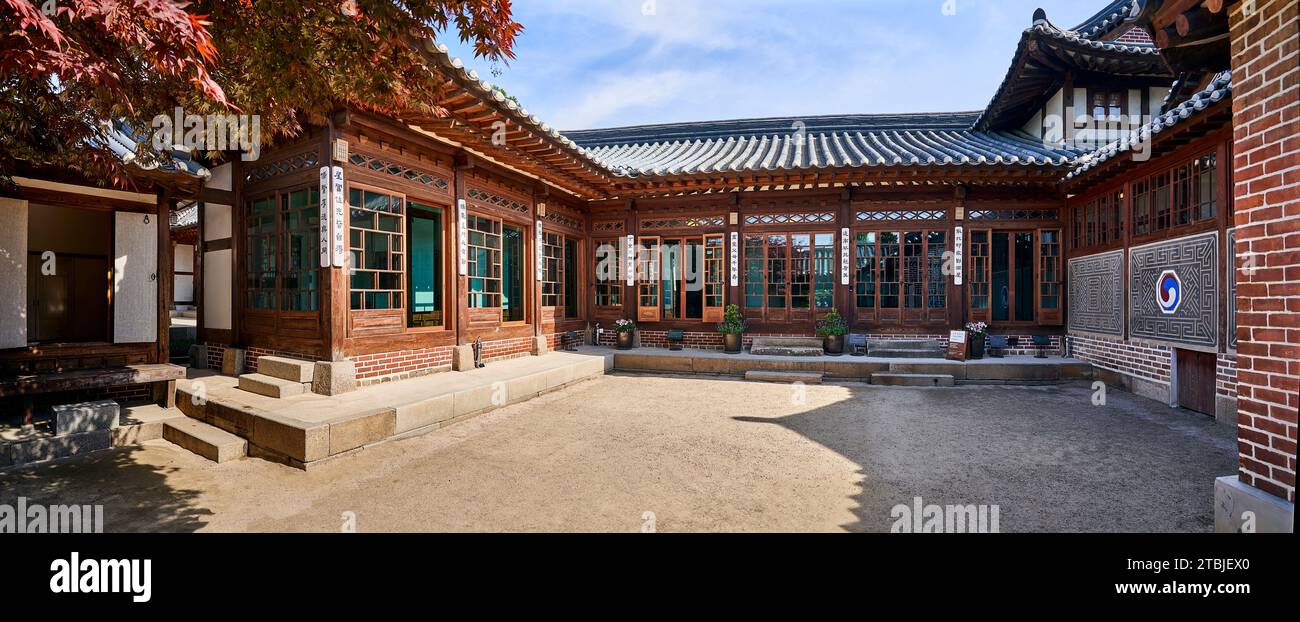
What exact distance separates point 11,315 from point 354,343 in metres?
3.55

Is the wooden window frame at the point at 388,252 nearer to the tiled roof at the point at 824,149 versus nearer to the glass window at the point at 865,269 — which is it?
the tiled roof at the point at 824,149

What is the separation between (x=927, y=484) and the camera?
13.5ft

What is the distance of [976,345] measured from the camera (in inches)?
365

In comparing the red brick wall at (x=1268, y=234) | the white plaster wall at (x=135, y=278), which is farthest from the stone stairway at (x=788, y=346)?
the white plaster wall at (x=135, y=278)

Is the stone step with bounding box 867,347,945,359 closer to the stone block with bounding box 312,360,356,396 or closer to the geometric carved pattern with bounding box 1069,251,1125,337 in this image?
the geometric carved pattern with bounding box 1069,251,1125,337

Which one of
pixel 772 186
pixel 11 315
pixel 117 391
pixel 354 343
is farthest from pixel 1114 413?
pixel 11 315

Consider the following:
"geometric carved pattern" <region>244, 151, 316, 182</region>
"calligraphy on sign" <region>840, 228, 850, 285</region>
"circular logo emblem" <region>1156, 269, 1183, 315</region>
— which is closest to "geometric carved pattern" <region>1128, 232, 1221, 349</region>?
"circular logo emblem" <region>1156, 269, 1183, 315</region>

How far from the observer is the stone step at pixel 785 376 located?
29.3 ft

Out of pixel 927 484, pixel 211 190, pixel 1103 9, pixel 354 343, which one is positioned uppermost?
pixel 1103 9

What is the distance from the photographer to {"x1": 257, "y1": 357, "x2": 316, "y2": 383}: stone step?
6105 mm

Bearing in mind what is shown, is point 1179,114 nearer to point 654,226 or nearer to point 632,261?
point 654,226

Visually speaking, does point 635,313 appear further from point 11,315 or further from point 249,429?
point 11,315

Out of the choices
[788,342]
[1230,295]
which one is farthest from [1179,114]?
[788,342]
